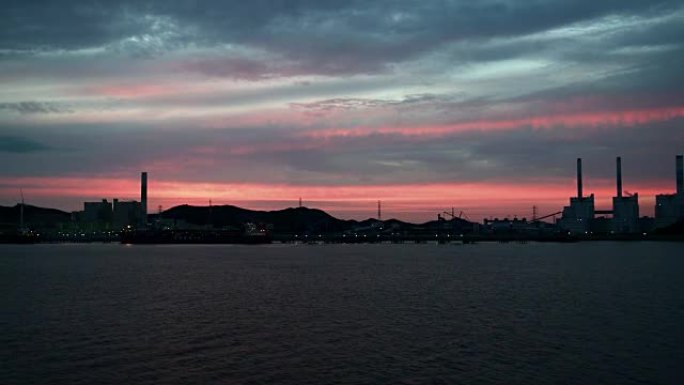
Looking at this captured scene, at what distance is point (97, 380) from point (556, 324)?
979 inches

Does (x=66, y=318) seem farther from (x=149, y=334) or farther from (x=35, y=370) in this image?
(x=35, y=370)

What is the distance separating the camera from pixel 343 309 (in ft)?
148

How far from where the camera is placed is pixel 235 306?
4681 cm

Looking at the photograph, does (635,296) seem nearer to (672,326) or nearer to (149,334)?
(672,326)

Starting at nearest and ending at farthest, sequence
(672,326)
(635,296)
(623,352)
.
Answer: (623,352) → (672,326) → (635,296)

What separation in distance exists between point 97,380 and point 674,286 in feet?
178

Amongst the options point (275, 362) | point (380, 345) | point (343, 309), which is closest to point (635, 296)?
point (343, 309)

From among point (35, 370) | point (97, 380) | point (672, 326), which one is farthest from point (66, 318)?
point (672, 326)

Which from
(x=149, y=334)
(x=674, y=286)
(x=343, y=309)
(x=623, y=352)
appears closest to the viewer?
(x=623, y=352)

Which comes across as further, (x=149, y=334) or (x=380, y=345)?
(x=149, y=334)

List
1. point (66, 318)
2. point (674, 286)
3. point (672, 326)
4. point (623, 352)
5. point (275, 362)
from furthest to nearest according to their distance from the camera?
point (674, 286) → point (66, 318) → point (672, 326) → point (623, 352) → point (275, 362)

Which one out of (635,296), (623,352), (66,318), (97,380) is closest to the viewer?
(97,380)

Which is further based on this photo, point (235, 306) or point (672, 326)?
point (235, 306)

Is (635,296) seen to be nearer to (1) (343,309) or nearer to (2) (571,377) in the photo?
(1) (343,309)
